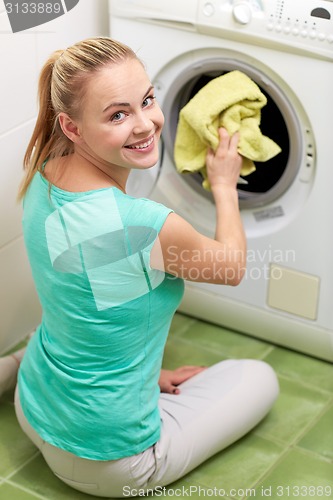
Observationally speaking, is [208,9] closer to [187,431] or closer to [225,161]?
[225,161]

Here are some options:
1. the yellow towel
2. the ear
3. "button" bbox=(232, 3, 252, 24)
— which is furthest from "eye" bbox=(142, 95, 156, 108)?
"button" bbox=(232, 3, 252, 24)

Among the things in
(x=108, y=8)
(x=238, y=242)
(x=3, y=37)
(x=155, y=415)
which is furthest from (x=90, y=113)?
(x=108, y=8)

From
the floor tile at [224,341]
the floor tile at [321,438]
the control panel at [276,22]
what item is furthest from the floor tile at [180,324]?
the control panel at [276,22]

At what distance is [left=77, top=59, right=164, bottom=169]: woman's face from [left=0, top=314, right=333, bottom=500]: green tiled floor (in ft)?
2.54

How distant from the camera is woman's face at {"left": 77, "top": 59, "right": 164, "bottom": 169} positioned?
1.58 metres

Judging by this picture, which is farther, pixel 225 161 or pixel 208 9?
pixel 208 9

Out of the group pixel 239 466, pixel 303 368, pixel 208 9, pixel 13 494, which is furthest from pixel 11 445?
pixel 208 9

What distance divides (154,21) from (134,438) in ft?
3.43

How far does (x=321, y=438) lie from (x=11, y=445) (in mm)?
761

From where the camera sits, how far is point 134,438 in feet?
5.98

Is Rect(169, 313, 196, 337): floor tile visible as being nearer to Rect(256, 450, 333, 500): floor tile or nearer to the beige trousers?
the beige trousers

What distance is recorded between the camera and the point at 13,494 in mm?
1914

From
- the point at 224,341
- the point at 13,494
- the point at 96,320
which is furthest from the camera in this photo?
the point at 224,341

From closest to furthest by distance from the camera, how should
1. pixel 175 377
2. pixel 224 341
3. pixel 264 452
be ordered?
pixel 264 452
pixel 175 377
pixel 224 341
